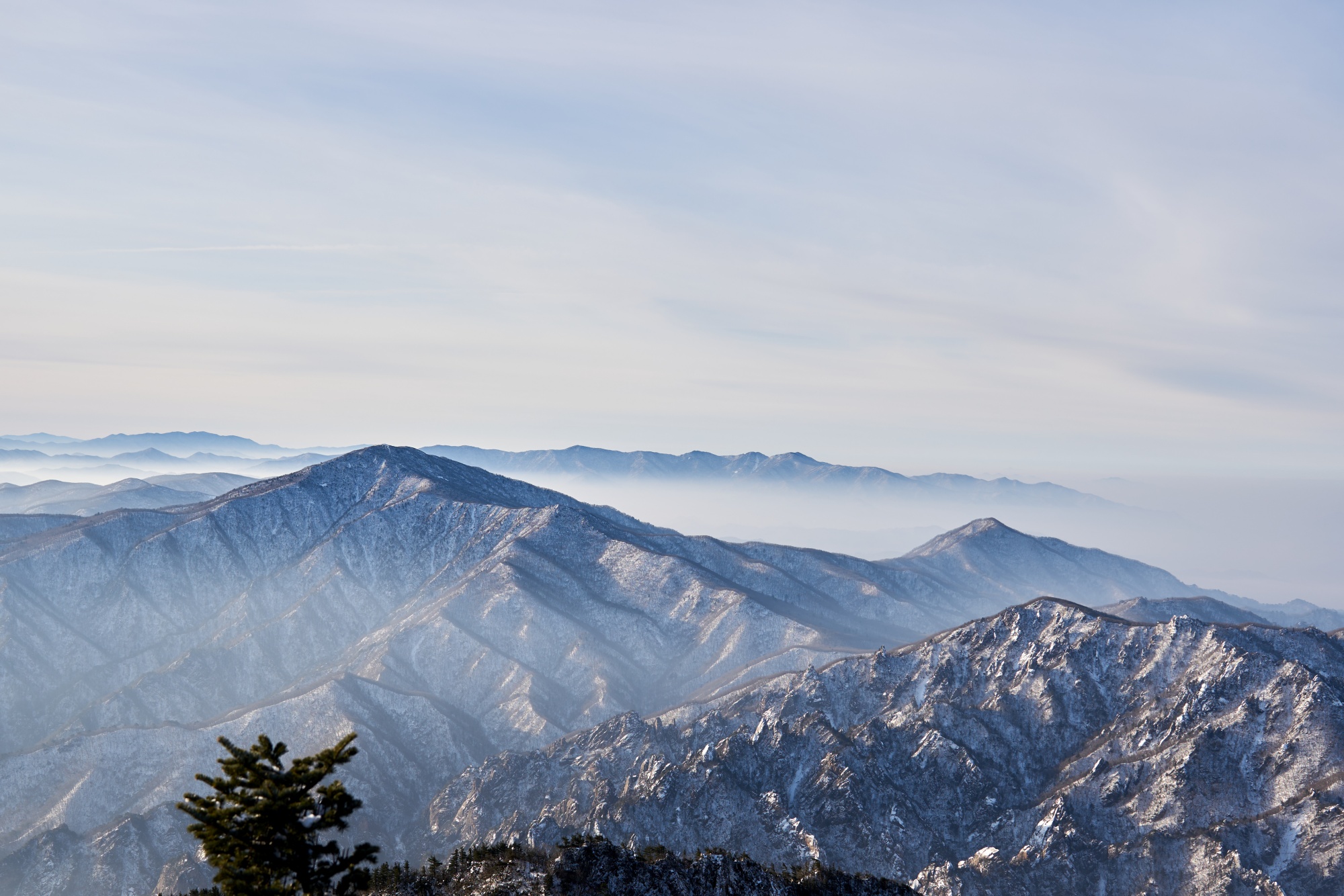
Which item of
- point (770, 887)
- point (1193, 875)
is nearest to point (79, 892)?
point (770, 887)

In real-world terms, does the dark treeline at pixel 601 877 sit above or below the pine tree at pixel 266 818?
below

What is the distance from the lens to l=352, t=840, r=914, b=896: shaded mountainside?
249 ft

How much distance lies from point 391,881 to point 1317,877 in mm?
131902

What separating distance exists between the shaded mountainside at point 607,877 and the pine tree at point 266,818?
21284 millimetres

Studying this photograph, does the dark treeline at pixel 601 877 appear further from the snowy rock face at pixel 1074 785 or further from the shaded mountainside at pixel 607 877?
the snowy rock face at pixel 1074 785

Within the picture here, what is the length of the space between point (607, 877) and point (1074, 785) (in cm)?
11684

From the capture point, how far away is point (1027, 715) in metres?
192

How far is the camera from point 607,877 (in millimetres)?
83438

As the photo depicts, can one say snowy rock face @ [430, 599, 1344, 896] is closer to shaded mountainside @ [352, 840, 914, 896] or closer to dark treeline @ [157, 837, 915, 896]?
shaded mountainside @ [352, 840, 914, 896]

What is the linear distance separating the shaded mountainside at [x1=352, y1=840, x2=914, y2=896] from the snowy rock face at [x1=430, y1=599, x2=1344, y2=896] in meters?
66.2

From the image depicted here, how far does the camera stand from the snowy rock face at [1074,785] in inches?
5861

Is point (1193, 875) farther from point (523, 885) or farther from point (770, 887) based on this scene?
point (523, 885)

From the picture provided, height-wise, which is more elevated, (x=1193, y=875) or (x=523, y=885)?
(x=523, y=885)

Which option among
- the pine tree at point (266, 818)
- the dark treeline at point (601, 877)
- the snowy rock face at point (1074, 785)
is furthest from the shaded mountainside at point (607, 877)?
the snowy rock face at point (1074, 785)
